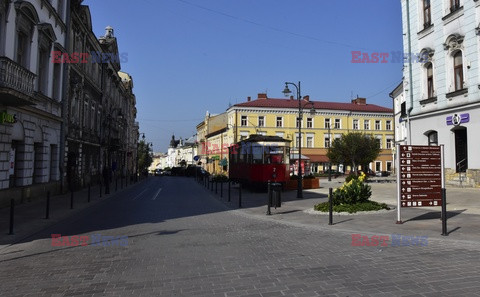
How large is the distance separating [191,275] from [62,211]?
1036cm

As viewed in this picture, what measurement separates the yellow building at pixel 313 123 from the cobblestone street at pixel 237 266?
53978 millimetres

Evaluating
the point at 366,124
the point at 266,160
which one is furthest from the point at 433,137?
the point at 366,124

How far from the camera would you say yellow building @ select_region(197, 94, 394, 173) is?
6381 centimetres

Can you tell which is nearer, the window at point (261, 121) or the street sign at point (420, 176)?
the street sign at point (420, 176)

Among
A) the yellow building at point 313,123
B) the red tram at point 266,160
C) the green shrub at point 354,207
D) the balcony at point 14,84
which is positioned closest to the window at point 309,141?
the yellow building at point 313,123

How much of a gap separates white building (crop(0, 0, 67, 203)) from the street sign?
1276 centimetres

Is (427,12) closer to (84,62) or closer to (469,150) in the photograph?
(469,150)

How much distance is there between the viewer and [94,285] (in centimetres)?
A: 514

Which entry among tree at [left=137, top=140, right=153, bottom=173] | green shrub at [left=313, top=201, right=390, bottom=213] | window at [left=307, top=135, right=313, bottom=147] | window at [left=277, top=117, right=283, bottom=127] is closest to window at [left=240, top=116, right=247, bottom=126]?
window at [left=277, top=117, right=283, bottom=127]

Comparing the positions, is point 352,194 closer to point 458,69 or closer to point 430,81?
point 458,69

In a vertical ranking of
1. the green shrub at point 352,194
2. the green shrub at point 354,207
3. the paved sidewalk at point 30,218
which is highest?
the green shrub at point 352,194

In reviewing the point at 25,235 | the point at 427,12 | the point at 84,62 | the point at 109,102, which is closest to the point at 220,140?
the point at 109,102

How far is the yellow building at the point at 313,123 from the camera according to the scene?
Answer: 63812mm

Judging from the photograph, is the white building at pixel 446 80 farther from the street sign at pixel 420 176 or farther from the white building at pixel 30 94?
the white building at pixel 30 94
